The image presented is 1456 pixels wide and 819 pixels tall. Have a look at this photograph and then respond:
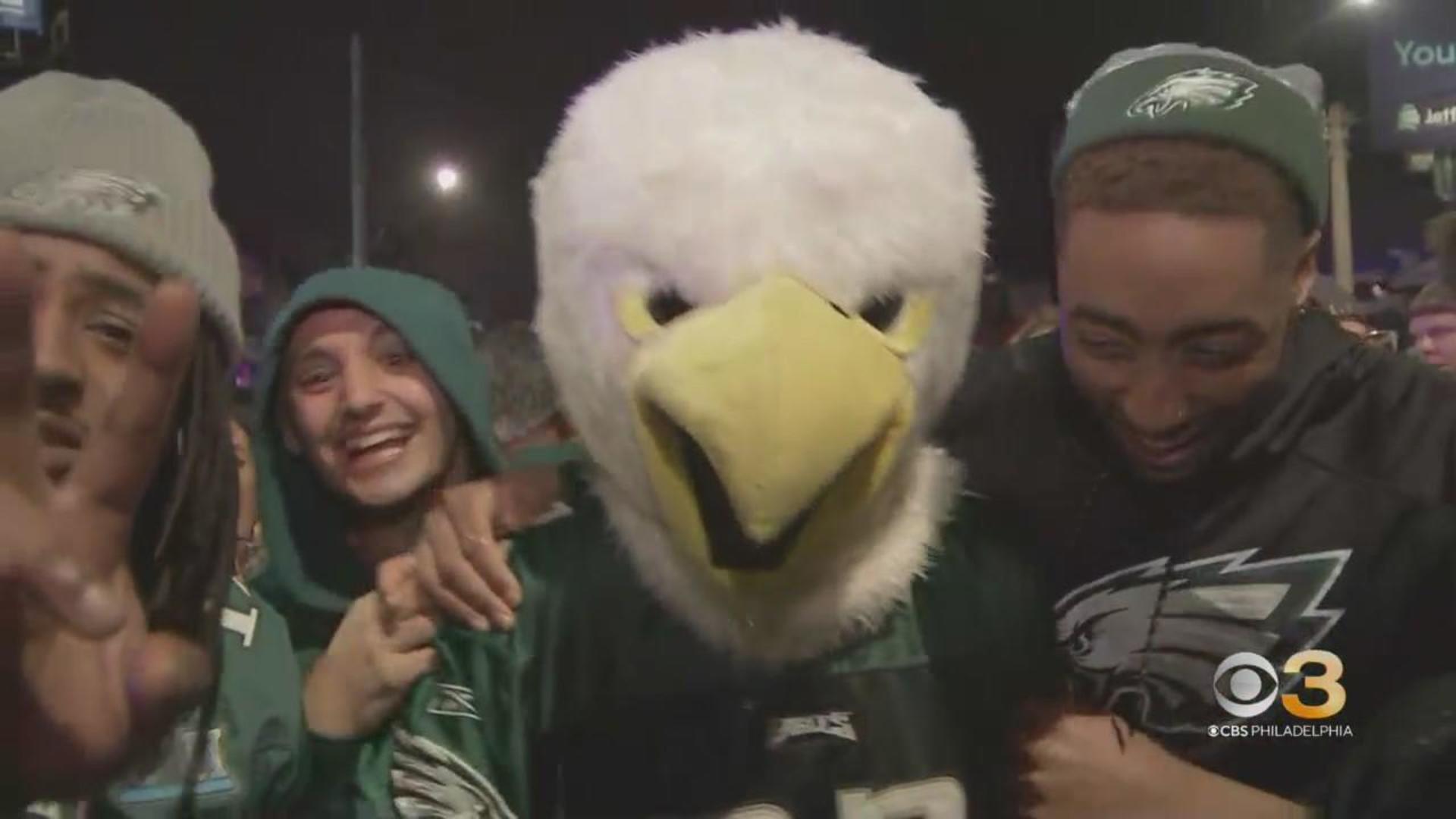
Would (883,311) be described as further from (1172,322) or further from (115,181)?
(115,181)

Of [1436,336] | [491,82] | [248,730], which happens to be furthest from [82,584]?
[1436,336]

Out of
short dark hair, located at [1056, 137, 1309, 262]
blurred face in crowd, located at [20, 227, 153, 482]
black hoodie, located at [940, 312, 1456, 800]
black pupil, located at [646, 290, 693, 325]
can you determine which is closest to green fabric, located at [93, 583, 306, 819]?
blurred face in crowd, located at [20, 227, 153, 482]

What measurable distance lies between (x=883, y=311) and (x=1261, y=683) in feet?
0.97

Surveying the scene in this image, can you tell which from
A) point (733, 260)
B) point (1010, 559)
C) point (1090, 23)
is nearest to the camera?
point (733, 260)

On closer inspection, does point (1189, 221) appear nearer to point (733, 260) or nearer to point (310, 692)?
point (733, 260)

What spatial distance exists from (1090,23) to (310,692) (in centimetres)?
54

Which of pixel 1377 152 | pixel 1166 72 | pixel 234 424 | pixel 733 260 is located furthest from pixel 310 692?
pixel 1377 152

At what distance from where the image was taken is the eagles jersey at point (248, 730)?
1.86ft

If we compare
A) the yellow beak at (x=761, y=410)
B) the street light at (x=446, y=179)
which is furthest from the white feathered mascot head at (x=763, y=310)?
the street light at (x=446, y=179)

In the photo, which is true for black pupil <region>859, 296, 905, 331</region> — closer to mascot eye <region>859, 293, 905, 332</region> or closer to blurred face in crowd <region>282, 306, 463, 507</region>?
mascot eye <region>859, 293, 905, 332</region>

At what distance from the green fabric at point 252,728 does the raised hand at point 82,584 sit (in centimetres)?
8

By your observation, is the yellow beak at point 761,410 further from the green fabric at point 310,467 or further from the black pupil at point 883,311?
the green fabric at point 310,467

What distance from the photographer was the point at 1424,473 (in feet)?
2.13

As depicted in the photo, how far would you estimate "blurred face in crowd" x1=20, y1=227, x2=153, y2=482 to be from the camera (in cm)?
48
